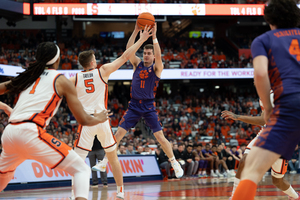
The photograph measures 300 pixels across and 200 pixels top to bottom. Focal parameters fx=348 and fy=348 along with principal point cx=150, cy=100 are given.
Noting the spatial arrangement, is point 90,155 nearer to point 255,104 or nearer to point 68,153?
point 68,153

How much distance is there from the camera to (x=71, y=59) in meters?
21.8

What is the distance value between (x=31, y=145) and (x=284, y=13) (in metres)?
2.64

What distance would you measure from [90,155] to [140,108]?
4339 mm

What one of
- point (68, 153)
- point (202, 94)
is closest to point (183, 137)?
point (202, 94)

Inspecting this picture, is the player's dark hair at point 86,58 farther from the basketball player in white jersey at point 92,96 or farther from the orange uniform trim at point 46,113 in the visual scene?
the orange uniform trim at point 46,113

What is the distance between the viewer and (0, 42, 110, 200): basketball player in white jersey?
326 centimetres

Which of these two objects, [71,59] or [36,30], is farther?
[36,30]

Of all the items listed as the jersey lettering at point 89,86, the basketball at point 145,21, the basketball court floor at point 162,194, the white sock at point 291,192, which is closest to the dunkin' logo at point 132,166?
the basketball court floor at point 162,194

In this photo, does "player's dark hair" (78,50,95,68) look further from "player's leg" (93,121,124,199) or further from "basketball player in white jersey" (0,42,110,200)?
"basketball player in white jersey" (0,42,110,200)

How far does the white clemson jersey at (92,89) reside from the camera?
539 centimetres

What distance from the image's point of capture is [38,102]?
3.37 meters

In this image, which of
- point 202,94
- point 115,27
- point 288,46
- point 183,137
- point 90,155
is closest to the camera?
point 288,46

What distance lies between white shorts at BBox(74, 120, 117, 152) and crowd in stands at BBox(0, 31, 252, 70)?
1592 centimetres

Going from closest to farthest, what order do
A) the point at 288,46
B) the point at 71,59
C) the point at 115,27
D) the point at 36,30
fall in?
the point at 288,46
the point at 71,59
the point at 36,30
the point at 115,27
